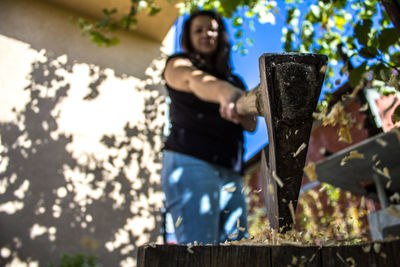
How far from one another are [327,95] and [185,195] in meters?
2.10

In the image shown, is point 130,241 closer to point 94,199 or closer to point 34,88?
point 94,199

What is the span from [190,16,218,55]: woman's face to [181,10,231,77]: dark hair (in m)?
0.05

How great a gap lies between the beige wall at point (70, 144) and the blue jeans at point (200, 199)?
285 centimetres

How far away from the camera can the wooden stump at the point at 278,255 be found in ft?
2.57

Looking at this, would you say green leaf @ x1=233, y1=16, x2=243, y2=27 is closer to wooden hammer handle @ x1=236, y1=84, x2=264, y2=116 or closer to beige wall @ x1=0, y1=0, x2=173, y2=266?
beige wall @ x1=0, y1=0, x2=173, y2=266

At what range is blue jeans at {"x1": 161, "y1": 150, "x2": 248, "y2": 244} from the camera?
177 centimetres

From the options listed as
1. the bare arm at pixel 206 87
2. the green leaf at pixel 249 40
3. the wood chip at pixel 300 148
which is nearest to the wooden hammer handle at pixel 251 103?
the bare arm at pixel 206 87

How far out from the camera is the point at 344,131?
121 cm

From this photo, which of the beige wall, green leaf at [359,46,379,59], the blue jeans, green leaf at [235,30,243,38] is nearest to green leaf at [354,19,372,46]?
green leaf at [359,46,379,59]

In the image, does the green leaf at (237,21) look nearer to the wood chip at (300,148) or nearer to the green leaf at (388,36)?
the green leaf at (388,36)

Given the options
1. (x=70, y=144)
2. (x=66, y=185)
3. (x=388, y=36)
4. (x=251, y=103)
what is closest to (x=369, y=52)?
(x=388, y=36)

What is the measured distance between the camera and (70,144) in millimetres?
4668

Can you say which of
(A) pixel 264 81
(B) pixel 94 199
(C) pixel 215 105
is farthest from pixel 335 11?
(B) pixel 94 199

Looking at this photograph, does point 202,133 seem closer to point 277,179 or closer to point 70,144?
point 277,179
